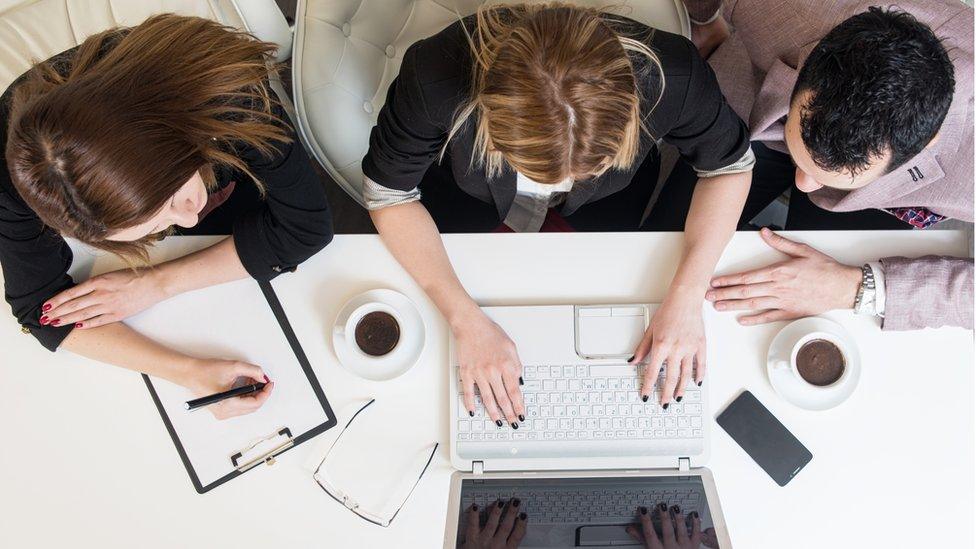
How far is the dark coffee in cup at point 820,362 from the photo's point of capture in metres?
0.94

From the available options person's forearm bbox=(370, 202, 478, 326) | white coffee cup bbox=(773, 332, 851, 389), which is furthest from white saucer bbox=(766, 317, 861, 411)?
person's forearm bbox=(370, 202, 478, 326)

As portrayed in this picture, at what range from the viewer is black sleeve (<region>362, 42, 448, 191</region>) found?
89 centimetres

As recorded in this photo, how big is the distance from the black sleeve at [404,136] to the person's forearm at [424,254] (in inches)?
1.9

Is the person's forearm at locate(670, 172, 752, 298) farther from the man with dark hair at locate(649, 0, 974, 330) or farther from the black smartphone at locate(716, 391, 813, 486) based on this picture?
the black smartphone at locate(716, 391, 813, 486)

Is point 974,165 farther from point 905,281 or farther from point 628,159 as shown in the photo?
point 628,159

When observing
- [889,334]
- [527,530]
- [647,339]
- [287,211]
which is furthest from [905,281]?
[287,211]

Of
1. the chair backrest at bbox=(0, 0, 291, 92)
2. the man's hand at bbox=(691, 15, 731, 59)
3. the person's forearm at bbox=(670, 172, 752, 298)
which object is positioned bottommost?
the person's forearm at bbox=(670, 172, 752, 298)

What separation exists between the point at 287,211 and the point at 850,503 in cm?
96

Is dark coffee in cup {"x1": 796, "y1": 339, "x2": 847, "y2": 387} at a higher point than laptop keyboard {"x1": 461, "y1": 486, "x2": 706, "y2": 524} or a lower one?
higher

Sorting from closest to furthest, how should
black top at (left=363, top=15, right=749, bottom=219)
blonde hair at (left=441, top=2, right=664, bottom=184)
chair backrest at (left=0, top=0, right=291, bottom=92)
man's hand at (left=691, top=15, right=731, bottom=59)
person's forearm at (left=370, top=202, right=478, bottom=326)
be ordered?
blonde hair at (left=441, top=2, right=664, bottom=184) → black top at (left=363, top=15, right=749, bottom=219) → person's forearm at (left=370, top=202, right=478, bottom=326) → chair backrest at (left=0, top=0, right=291, bottom=92) → man's hand at (left=691, top=15, right=731, bottom=59)

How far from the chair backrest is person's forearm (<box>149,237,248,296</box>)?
0.39 meters

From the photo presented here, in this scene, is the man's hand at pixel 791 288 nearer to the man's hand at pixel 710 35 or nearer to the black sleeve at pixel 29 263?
the man's hand at pixel 710 35

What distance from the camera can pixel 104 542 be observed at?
3.14ft

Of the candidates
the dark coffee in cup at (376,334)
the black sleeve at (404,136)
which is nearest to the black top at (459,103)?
the black sleeve at (404,136)
